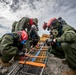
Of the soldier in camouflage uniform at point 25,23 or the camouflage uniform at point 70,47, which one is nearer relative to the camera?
the camouflage uniform at point 70,47

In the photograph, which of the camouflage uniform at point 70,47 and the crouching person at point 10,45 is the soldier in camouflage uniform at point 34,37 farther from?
the camouflage uniform at point 70,47

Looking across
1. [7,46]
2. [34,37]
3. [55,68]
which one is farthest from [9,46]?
[34,37]

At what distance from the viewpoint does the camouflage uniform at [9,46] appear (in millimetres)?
3461

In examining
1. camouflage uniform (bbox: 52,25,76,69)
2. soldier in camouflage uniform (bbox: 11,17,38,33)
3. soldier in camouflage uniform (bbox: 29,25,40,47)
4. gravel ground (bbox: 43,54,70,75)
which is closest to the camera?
camouflage uniform (bbox: 52,25,76,69)

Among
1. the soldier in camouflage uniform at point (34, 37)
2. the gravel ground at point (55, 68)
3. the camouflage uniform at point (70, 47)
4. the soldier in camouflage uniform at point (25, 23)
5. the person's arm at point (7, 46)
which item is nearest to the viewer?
the camouflage uniform at point (70, 47)

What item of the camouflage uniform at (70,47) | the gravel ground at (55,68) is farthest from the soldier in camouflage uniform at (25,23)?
the camouflage uniform at (70,47)

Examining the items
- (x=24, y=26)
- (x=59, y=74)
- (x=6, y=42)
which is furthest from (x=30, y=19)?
(x=59, y=74)

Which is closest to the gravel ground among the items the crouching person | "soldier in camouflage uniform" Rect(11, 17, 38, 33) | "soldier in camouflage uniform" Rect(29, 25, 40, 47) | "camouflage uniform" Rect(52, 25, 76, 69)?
"camouflage uniform" Rect(52, 25, 76, 69)

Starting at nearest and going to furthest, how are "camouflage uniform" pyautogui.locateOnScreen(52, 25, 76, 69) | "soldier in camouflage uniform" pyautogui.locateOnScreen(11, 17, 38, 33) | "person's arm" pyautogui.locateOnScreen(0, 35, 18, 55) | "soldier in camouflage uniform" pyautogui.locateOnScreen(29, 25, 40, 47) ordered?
"camouflage uniform" pyautogui.locateOnScreen(52, 25, 76, 69)
"person's arm" pyautogui.locateOnScreen(0, 35, 18, 55)
"soldier in camouflage uniform" pyautogui.locateOnScreen(29, 25, 40, 47)
"soldier in camouflage uniform" pyautogui.locateOnScreen(11, 17, 38, 33)

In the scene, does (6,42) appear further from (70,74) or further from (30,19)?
(30,19)

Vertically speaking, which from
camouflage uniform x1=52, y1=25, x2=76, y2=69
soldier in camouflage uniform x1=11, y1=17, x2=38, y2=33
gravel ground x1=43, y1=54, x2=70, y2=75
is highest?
soldier in camouflage uniform x1=11, y1=17, x2=38, y2=33

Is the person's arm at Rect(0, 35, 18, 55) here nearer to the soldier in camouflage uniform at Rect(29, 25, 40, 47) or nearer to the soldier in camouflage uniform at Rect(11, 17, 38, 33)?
the soldier in camouflage uniform at Rect(29, 25, 40, 47)

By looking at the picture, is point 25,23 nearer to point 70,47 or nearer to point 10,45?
point 10,45

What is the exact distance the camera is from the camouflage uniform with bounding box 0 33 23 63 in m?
3.46
